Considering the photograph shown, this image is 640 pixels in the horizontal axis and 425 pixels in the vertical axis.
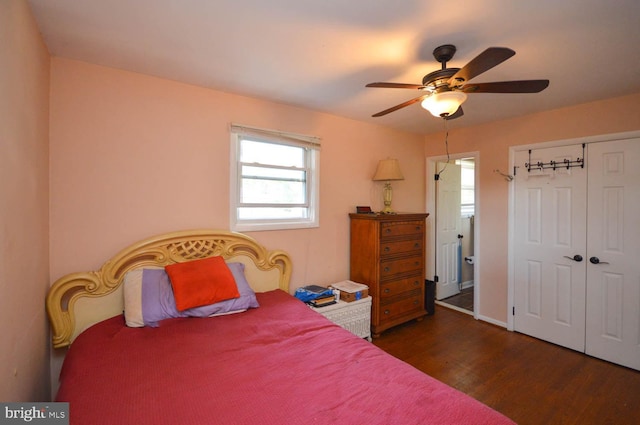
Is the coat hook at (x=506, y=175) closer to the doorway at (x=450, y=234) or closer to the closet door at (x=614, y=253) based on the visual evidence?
the doorway at (x=450, y=234)

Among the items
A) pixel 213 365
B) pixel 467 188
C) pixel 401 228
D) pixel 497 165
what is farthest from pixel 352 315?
pixel 467 188

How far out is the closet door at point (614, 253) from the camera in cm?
246

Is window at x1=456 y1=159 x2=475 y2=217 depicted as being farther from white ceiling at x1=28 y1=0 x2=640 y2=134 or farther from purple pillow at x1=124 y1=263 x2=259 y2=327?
purple pillow at x1=124 y1=263 x2=259 y2=327

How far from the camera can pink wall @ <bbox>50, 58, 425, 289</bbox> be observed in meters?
1.91

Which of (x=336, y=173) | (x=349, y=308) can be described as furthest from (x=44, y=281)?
(x=336, y=173)

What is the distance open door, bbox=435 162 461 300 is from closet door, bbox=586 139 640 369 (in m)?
1.62

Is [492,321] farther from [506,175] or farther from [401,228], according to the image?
[506,175]

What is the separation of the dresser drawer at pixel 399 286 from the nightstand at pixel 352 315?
0.94 feet

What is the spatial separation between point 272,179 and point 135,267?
1.39m

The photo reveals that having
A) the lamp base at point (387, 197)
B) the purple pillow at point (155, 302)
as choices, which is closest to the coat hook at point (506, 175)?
the lamp base at point (387, 197)

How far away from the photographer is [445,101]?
162 cm

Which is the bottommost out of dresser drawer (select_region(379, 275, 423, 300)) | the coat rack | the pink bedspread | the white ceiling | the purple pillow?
dresser drawer (select_region(379, 275, 423, 300))

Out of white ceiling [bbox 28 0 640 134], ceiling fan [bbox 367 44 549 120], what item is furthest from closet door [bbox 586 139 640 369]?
ceiling fan [bbox 367 44 549 120]

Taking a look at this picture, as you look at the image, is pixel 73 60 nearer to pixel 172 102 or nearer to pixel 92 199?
pixel 172 102
